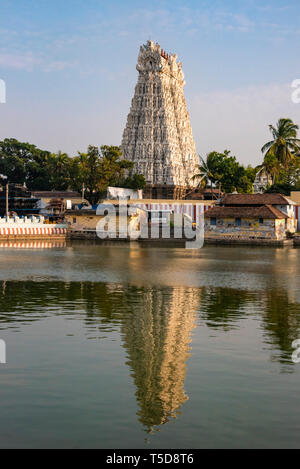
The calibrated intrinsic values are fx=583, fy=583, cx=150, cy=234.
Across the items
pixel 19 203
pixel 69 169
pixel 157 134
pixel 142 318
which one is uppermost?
pixel 157 134

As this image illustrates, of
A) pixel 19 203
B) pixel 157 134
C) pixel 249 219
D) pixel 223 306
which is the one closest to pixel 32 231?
pixel 19 203

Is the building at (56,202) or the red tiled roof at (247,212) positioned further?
the building at (56,202)

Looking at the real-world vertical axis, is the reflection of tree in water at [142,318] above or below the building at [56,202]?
below

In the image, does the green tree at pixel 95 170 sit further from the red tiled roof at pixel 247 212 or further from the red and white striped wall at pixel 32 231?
the red tiled roof at pixel 247 212

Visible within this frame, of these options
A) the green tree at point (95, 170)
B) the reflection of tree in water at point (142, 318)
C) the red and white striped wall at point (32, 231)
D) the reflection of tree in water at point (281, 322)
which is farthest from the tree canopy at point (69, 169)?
the reflection of tree in water at point (281, 322)

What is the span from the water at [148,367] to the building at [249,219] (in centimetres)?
4590

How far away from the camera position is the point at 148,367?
16594 mm

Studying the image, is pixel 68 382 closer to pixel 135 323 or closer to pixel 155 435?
pixel 155 435

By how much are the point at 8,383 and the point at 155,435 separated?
486 cm

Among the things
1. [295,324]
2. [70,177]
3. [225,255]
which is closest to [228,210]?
[225,255]

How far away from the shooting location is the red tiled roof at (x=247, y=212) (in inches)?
3159

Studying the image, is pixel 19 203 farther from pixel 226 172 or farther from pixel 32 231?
pixel 226 172

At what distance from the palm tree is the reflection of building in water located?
75.6 m

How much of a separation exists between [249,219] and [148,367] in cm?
6671
